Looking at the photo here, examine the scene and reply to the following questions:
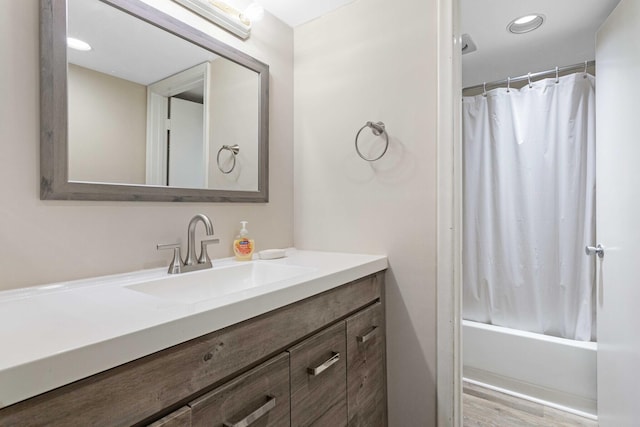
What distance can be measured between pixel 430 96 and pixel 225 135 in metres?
0.90

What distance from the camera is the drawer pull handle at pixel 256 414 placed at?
704mm

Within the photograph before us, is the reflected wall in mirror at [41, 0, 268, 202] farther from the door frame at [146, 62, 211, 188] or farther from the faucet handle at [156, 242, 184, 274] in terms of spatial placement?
the faucet handle at [156, 242, 184, 274]

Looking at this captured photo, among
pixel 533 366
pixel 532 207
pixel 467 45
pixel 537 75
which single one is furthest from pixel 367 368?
pixel 537 75

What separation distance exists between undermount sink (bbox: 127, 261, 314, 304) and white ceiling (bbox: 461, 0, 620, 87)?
161 cm

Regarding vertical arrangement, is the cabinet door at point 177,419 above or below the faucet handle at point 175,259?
below

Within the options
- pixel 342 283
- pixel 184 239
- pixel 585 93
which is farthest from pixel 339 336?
pixel 585 93

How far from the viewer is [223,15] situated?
4.41 feet

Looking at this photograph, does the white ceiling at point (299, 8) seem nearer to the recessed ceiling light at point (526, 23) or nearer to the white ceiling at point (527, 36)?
the white ceiling at point (527, 36)

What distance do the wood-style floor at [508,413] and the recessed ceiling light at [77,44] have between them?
233cm

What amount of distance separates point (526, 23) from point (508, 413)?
2.17m

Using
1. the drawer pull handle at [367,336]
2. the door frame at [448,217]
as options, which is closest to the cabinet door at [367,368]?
the drawer pull handle at [367,336]

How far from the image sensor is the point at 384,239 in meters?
1.44

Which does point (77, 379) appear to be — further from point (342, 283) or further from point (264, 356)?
point (342, 283)

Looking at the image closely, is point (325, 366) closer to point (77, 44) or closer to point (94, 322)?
point (94, 322)
